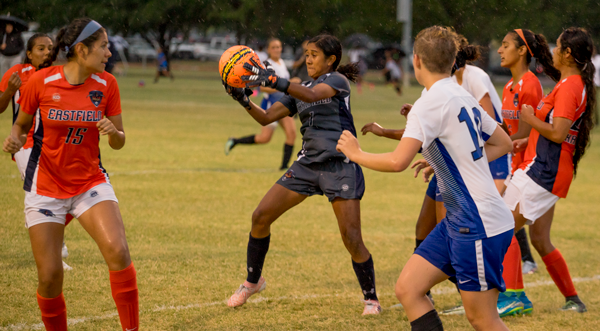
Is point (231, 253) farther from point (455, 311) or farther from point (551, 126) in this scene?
point (551, 126)

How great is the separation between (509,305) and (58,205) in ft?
11.6

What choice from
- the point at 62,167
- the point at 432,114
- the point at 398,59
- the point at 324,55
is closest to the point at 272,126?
the point at 324,55

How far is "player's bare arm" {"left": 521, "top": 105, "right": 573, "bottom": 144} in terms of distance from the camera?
194 inches

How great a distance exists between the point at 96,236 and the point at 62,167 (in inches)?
20.6

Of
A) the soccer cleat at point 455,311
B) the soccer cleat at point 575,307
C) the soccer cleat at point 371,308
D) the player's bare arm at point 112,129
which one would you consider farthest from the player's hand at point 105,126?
the soccer cleat at point 575,307

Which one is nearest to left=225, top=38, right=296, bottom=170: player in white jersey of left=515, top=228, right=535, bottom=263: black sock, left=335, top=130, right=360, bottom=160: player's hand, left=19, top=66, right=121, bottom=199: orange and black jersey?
left=515, top=228, right=535, bottom=263: black sock

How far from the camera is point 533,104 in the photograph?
17.8 ft

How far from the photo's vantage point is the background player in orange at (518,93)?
522cm

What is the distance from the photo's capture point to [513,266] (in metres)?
5.13

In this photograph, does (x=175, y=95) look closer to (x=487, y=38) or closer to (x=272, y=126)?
(x=272, y=126)

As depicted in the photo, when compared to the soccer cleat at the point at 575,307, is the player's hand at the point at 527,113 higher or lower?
higher

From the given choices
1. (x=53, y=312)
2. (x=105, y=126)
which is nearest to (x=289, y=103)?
(x=105, y=126)

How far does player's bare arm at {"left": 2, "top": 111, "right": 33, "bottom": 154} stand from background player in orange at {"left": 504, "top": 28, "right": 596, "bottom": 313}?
3.60m

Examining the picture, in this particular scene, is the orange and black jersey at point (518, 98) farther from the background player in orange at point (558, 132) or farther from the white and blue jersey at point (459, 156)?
the white and blue jersey at point (459, 156)
